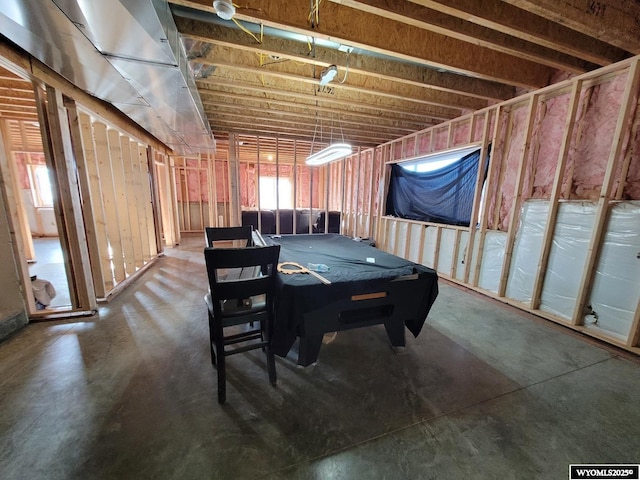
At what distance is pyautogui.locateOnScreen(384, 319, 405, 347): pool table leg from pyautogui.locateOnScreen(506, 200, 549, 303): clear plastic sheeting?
2093 millimetres

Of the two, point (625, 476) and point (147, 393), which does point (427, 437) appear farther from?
point (147, 393)

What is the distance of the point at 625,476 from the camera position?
1225 mm

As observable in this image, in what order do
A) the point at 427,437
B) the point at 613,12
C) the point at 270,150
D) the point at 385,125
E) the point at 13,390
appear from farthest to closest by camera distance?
1. the point at 270,150
2. the point at 385,125
3. the point at 613,12
4. the point at 13,390
5. the point at 427,437

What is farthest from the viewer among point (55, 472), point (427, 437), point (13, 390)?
point (13, 390)

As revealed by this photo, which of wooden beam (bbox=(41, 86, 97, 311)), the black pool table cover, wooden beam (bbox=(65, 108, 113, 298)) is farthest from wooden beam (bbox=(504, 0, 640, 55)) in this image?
wooden beam (bbox=(65, 108, 113, 298))

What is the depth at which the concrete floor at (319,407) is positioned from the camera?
4.06ft

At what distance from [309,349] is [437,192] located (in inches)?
143

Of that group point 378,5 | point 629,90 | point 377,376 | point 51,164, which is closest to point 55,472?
point 377,376

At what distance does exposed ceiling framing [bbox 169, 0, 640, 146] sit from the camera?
1.81 metres

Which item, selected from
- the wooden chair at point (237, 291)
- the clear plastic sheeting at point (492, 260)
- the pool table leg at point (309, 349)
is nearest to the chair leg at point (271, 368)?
the wooden chair at point (237, 291)

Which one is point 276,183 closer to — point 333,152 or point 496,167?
point 333,152

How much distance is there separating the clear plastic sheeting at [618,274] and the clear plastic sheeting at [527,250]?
541 millimetres

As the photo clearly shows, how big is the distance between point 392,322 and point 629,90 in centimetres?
301

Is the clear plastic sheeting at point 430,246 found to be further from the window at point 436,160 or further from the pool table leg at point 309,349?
the pool table leg at point 309,349
